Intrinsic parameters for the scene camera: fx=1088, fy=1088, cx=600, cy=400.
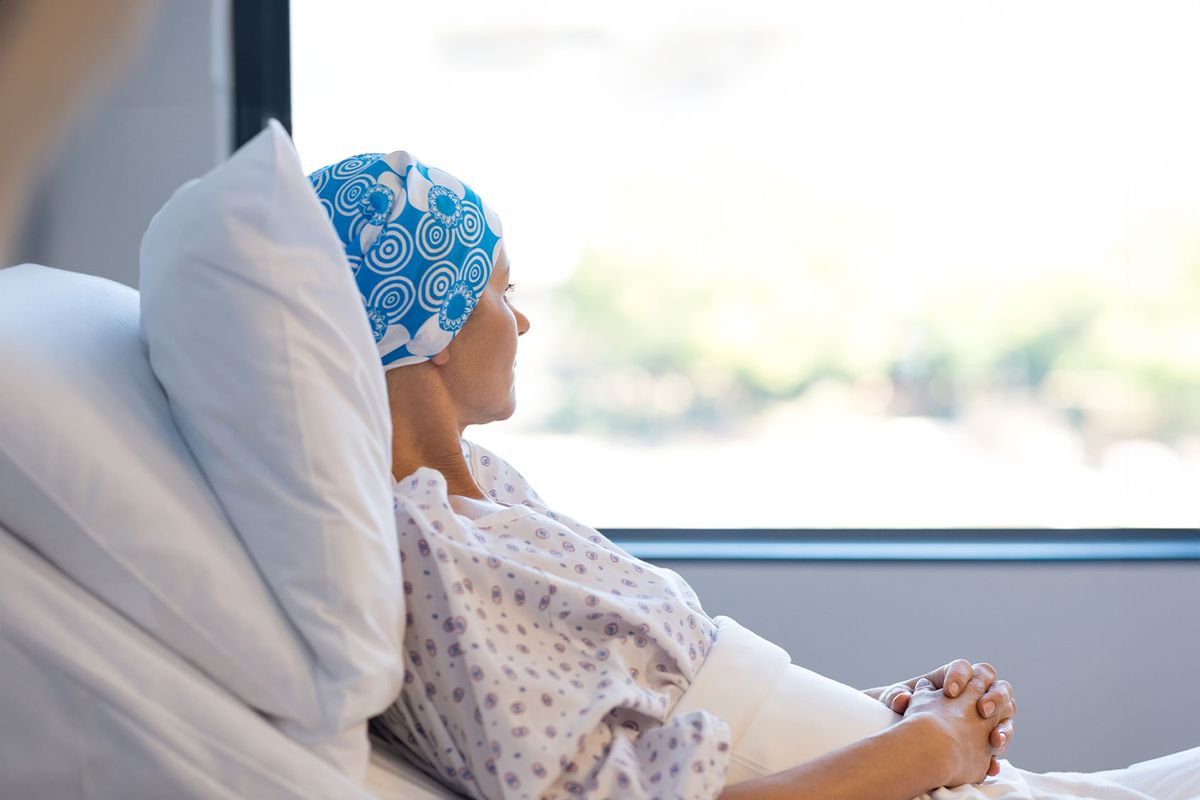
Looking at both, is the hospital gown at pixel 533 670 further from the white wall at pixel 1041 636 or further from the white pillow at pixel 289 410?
the white wall at pixel 1041 636

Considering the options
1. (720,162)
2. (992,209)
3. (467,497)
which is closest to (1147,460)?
(992,209)

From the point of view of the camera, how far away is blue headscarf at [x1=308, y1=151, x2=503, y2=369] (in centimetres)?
108

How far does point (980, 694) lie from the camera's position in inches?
45.7

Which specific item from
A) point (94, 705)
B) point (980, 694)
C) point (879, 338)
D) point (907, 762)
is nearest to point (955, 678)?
point (980, 694)

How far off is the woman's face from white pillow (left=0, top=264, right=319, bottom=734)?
40 centimetres

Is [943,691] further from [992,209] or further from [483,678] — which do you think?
[992,209]

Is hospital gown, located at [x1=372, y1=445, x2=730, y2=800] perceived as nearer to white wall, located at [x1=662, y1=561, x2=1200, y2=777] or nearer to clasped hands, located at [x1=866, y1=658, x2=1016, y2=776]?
clasped hands, located at [x1=866, y1=658, x2=1016, y2=776]

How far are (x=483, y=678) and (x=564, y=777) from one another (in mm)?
111

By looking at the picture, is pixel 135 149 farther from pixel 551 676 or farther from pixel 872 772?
pixel 872 772

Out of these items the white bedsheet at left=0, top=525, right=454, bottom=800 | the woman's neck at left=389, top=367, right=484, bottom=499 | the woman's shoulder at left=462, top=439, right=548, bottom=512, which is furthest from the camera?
the woman's shoulder at left=462, top=439, right=548, bottom=512

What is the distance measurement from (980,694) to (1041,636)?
90cm

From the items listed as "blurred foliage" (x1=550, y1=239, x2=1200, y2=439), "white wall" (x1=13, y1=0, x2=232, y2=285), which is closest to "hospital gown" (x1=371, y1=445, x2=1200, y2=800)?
"blurred foliage" (x1=550, y1=239, x2=1200, y2=439)

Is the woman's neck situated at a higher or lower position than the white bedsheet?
higher

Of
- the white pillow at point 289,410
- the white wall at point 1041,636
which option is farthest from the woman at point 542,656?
the white wall at point 1041,636
